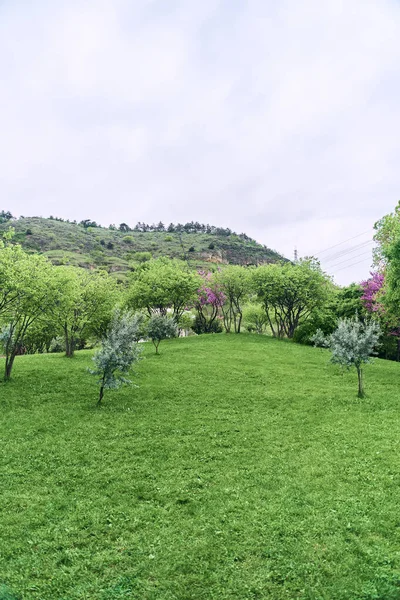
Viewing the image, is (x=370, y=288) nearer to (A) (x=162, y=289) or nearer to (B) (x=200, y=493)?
→ (A) (x=162, y=289)

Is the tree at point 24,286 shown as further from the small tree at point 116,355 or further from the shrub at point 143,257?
the shrub at point 143,257

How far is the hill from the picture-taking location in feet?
455

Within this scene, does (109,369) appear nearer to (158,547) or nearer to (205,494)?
(205,494)

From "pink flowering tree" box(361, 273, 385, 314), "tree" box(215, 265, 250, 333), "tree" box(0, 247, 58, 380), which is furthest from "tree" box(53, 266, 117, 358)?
"pink flowering tree" box(361, 273, 385, 314)

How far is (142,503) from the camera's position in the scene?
37.3 ft

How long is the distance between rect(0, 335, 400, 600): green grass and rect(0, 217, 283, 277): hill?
109344 millimetres

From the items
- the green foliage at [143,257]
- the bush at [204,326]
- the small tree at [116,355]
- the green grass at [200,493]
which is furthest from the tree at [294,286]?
the green foliage at [143,257]

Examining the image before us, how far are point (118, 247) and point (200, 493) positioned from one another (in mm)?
164452

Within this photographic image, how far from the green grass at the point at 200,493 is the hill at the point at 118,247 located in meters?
109

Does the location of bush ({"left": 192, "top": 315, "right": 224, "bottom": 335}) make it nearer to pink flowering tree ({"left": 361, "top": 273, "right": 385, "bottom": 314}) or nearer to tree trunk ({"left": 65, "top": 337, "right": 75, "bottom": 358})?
pink flowering tree ({"left": 361, "top": 273, "right": 385, "bottom": 314})

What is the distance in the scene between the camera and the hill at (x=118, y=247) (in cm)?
13875

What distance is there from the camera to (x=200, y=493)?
11953 millimetres

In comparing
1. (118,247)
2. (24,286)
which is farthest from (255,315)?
(118,247)

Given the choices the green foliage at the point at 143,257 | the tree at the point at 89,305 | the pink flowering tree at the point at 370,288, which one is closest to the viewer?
the tree at the point at 89,305
